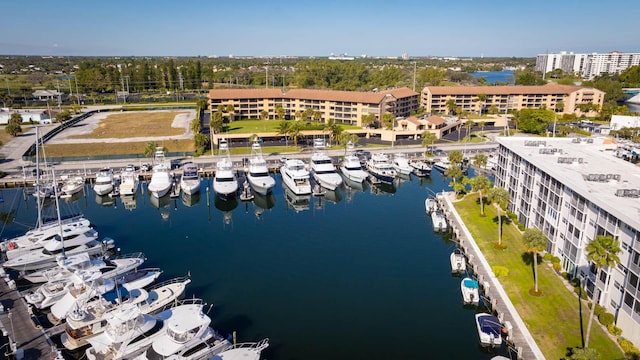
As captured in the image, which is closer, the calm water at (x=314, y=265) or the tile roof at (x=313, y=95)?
the calm water at (x=314, y=265)

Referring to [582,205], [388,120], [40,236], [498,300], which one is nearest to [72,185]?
[40,236]

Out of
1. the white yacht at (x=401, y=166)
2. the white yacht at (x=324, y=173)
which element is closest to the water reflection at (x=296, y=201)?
the white yacht at (x=324, y=173)

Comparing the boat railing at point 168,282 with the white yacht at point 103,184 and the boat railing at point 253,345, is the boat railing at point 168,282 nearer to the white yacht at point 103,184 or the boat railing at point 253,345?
the boat railing at point 253,345

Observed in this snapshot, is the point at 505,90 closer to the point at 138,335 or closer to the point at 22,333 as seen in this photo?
the point at 138,335

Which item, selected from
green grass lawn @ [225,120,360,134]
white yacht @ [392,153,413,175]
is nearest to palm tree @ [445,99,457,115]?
green grass lawn @ [225,120,360,134]

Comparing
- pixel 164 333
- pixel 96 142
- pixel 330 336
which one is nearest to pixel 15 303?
pixel 164 333

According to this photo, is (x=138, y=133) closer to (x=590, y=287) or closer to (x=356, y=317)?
(x=356, y=317)
